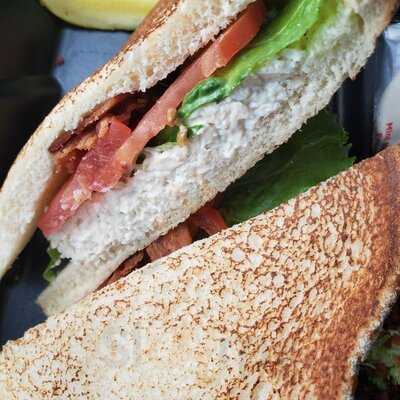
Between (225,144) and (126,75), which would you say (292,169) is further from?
(126,75)

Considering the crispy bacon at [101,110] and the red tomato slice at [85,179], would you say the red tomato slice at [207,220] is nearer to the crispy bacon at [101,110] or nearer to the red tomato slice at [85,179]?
the red tomato slice at [85,179]

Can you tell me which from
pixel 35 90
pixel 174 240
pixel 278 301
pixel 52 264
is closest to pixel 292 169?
pixel 174 240

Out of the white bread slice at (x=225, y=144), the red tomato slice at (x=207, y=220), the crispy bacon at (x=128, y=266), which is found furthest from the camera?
the crispy bacon at (x=128, y=266)

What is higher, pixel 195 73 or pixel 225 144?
pixel 195 73

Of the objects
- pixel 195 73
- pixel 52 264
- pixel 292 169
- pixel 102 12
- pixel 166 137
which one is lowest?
pixel 292 169

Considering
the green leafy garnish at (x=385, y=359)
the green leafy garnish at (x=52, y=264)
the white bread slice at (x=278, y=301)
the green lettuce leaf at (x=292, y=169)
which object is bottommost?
the green leafy garnish at (x=385, y=359)

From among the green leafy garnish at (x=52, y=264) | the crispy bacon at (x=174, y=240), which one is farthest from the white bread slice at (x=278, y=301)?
the green leafy garnish at (x=52, y=264)

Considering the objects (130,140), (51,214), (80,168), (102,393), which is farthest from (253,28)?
(102,393)
